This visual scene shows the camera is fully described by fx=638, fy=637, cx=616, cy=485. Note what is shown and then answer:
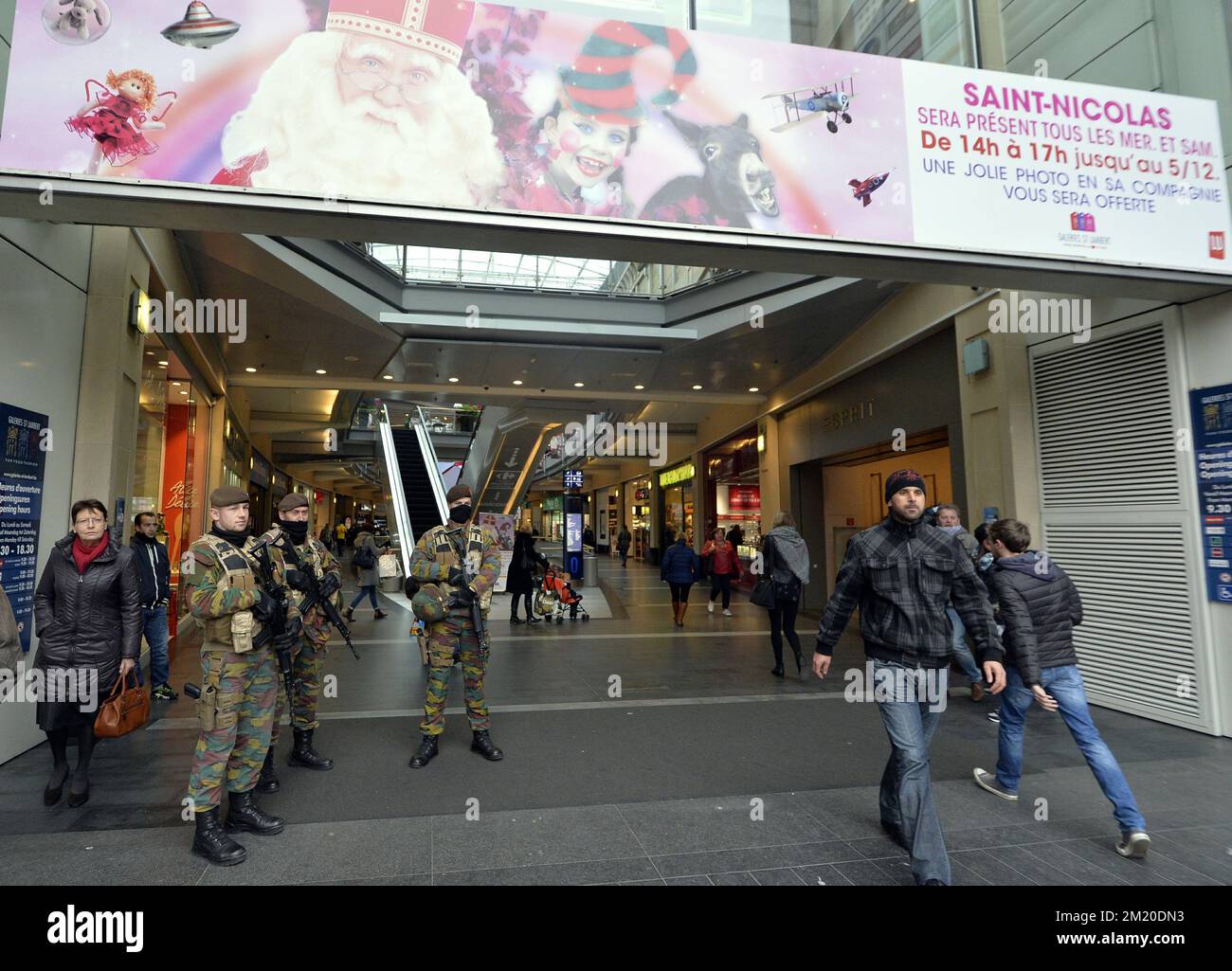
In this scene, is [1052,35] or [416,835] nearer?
[416,835]

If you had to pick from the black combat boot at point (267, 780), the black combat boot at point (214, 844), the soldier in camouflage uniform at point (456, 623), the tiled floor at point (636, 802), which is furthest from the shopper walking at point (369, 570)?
the black combat boot at point (214, 844)

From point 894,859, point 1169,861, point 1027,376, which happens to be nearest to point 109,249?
point 894,859

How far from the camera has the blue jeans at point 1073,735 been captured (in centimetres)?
318

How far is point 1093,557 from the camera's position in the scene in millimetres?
6172

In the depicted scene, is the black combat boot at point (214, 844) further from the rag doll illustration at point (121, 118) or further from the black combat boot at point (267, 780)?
the rag doll illustration at point (121, 118)

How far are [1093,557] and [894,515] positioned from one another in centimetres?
455

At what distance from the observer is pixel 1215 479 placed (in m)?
5.11

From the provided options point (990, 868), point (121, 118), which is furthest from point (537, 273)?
point (990, 868)

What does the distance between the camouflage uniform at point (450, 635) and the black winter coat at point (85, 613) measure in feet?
5.55

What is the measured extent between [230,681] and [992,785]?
434cm

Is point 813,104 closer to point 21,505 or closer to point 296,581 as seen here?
point 296,581

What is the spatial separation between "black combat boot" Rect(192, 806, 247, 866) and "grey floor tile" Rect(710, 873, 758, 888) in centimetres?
219
